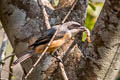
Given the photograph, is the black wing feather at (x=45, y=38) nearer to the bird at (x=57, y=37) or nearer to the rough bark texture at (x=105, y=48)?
the bird at (x=57, y=37)

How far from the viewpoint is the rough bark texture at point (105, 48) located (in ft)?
8.33

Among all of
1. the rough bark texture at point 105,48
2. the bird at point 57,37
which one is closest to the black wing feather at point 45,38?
the bird at point 57,37

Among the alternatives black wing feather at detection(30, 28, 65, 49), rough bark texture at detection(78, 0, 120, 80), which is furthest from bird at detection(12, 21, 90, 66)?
rough bark texture at detection(78, 0, 120, 80)

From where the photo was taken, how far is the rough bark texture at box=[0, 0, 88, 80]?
2.91m

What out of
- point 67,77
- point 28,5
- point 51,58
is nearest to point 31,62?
point 51,58

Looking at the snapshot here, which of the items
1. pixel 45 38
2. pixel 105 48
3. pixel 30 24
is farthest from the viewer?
pixel 30 24

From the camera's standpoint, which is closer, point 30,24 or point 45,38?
point 45,38

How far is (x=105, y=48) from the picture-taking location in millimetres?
2623

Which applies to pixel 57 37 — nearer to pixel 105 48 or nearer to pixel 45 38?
→ pixel 45 38

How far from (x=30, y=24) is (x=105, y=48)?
79 centimetres

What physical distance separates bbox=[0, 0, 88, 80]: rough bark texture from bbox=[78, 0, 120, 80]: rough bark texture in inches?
7.9

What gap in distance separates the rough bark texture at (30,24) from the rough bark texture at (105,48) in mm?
201

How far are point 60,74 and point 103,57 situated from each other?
0.46 metres

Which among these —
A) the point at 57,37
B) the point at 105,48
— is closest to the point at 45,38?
the point at 57,37
